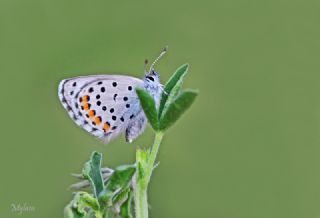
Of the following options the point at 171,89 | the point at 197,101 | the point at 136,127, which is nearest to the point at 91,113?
the point at 136,127

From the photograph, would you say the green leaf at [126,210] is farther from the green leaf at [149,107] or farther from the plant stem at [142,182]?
the green leaf at [149,107]

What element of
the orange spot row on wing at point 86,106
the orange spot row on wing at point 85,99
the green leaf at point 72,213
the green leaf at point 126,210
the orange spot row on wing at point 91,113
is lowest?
the green leaf at point 126,210

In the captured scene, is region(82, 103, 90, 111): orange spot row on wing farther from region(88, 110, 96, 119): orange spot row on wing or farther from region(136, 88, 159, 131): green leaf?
region(136, 88, 159, 131): green leaf

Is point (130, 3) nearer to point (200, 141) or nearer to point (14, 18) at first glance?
point (14, 18)

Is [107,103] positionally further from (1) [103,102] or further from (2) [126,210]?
(2) [126,210]

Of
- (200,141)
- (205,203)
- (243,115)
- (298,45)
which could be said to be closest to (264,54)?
(298,45)

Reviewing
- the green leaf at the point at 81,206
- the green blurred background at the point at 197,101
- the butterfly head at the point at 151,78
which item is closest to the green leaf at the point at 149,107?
the green leaf at the point at 81,206

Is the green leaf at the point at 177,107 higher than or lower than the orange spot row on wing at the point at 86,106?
lower
